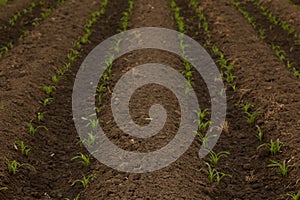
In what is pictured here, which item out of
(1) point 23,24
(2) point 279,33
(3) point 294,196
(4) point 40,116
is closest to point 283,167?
(3) point 294,196

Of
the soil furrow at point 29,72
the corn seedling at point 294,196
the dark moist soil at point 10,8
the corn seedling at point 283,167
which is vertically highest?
the corn seedling at point 294,196

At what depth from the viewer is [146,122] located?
656cm

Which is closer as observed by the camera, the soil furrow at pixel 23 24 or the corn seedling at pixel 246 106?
the corn seedling at pixel 246 106

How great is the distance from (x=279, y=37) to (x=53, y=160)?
21.5ft

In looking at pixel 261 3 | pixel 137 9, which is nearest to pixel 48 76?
pixel 137 9

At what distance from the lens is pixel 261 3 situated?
44.1 ft

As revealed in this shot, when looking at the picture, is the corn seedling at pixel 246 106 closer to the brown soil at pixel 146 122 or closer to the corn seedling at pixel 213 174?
the brown soil at pixel 146 122

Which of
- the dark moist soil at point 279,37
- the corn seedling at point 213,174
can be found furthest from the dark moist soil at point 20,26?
the corn seedling at point 213,174

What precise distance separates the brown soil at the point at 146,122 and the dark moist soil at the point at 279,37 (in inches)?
2.6

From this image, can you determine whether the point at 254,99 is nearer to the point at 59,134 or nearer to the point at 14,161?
the point at 59,134

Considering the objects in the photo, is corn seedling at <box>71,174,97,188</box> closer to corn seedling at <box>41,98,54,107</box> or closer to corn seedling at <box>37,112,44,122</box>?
corn seedling at <box>37,112,44,122</box>

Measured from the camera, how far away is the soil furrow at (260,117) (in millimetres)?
5492

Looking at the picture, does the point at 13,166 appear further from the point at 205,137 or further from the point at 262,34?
the point at 262,34

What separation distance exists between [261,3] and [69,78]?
284 inches
